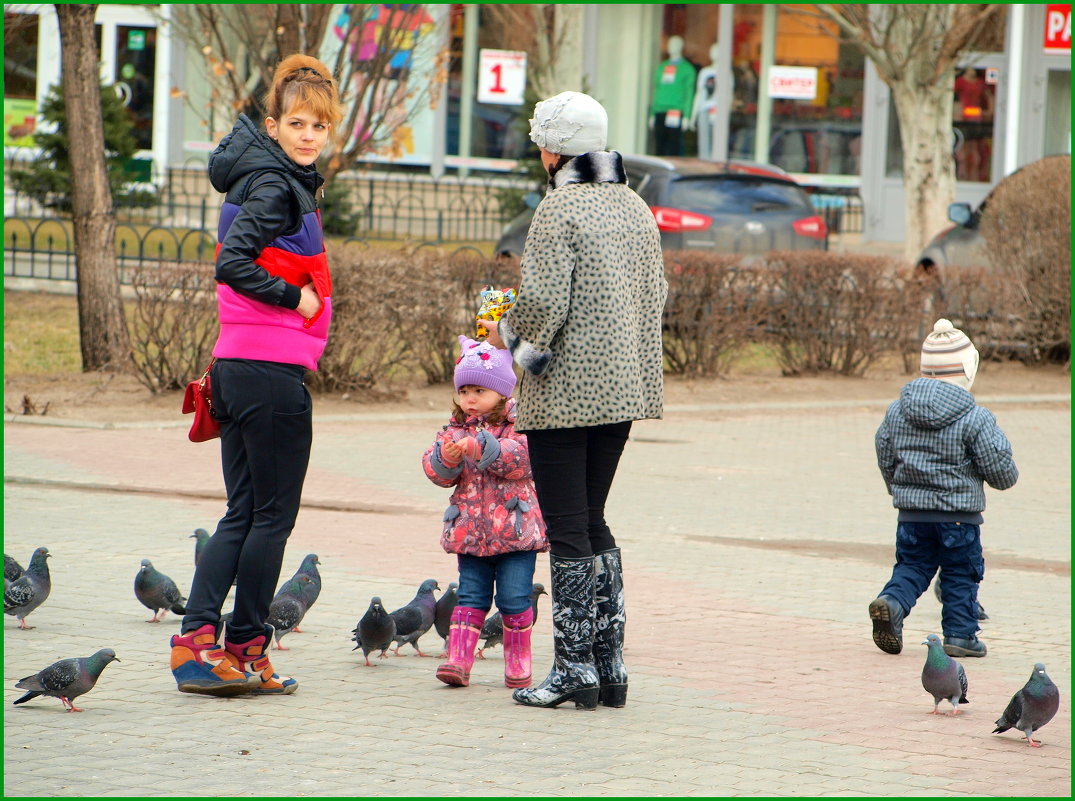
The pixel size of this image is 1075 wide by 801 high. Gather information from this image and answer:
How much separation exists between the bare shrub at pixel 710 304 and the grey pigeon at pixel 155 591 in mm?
7630

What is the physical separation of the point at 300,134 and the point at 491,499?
135 centimetres

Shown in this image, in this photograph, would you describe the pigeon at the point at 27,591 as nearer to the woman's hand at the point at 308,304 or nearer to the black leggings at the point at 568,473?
the woman's hand at the point at 308,304

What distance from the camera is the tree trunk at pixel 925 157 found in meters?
17.8

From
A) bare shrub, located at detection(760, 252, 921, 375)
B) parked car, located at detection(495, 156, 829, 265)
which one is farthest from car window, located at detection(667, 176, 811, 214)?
bare shrub, located at detection(760, 252, 921, 375)

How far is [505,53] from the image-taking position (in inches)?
1096

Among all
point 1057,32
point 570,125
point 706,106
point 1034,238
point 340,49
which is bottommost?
point 1034,238

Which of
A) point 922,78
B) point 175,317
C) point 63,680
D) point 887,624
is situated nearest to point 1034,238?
point 922,78

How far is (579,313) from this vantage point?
470 centimetres

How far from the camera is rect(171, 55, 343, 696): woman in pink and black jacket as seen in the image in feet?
15.4

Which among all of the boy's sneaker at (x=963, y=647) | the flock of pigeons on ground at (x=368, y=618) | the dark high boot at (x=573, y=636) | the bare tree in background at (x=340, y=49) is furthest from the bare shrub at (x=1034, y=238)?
the dark high boot at (x=573, y=636)

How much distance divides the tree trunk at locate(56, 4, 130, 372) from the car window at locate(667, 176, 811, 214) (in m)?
5.44

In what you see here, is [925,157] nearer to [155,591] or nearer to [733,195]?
[733,195]

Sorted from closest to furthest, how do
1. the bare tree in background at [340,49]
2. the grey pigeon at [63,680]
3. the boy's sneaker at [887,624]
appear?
the grey pigeon at [63,680] < the boy's sneaker at [887,624] < the bare tree in background at [340,49]

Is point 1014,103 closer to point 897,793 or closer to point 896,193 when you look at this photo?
point 896,193
